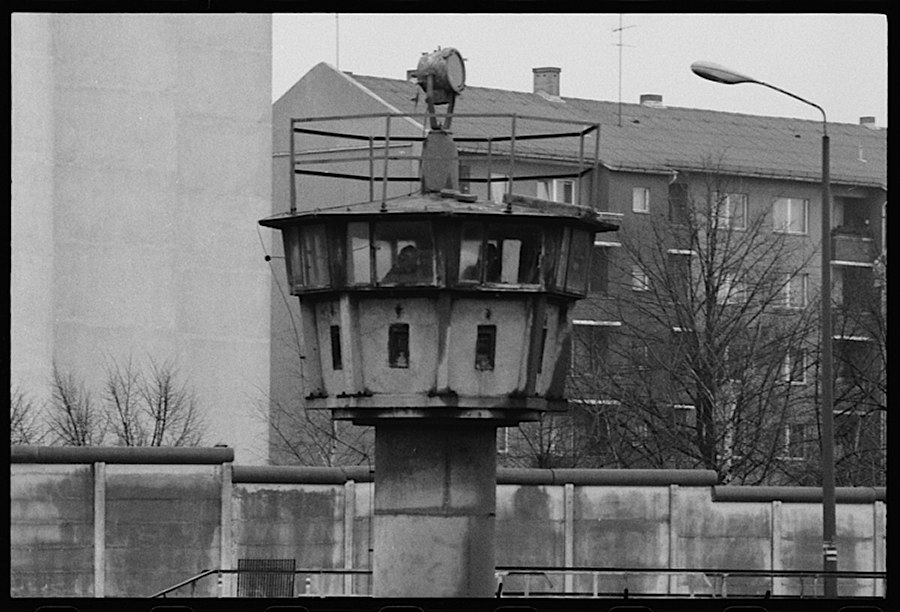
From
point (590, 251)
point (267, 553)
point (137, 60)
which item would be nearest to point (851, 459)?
point (267, 553)

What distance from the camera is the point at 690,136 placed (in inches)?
2156

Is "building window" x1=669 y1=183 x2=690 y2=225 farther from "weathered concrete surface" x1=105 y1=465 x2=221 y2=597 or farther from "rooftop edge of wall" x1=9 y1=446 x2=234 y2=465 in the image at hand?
"weathered concrete surface" x1=105 y1=465 x2=221 y2=597

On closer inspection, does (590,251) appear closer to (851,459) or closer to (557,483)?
(557,483)

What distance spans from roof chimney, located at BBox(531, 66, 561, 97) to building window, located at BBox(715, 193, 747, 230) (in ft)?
27.1

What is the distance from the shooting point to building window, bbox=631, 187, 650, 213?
169 feet

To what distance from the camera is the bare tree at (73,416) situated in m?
39.6

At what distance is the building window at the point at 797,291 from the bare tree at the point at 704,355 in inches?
1.7

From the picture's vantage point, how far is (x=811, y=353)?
41906 millimetres

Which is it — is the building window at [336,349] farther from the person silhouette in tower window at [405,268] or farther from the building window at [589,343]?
the building window at [589,343]

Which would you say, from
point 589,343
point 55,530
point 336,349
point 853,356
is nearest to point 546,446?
point 589,343

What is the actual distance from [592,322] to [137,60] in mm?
11374

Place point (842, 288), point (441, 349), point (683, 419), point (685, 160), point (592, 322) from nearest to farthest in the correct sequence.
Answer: point (441, 349) < point (683, 419) < point (592, 322) < point (842, 288) < point (685, 160)

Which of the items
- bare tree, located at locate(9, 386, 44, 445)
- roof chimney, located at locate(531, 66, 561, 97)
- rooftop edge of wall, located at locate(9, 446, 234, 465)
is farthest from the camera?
roof chimney, located at locate(531, 66, 561, 97)

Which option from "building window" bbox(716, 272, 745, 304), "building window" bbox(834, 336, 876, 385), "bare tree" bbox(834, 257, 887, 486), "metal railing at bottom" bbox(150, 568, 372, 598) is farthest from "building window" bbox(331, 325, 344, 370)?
"building window" bbox(834, 336, 876, 385)
